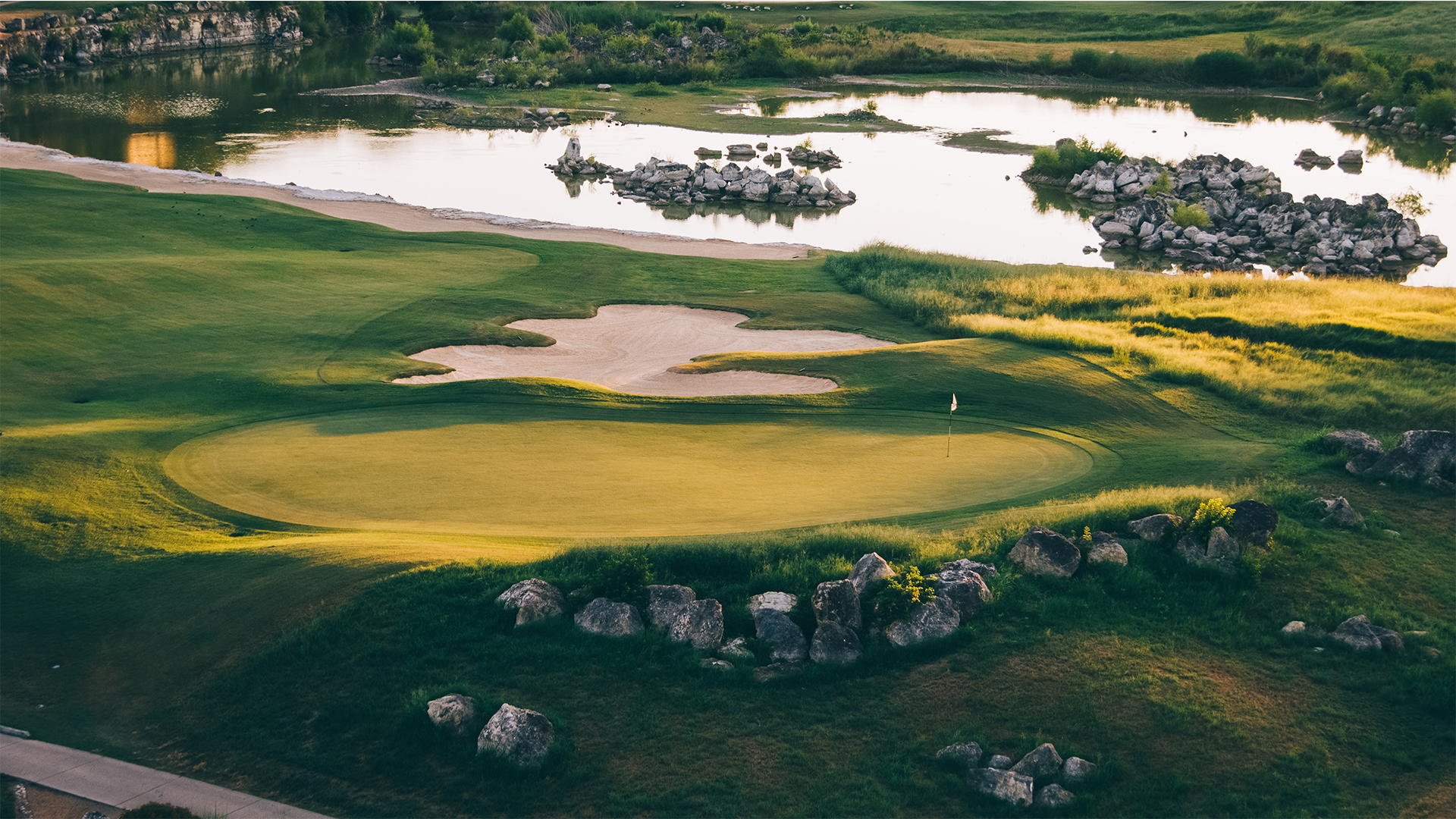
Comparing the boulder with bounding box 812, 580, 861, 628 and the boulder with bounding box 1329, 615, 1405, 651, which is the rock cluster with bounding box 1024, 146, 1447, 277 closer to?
the boulder with bounding box 1329, 615, 1405, 651

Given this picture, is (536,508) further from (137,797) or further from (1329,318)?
(1329,318)

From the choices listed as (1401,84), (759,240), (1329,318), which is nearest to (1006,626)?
(1329,318)

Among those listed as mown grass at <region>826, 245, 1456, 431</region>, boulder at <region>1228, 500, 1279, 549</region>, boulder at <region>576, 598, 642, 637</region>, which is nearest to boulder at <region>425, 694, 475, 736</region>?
boulder at <region>576, 598, 642, 637</region>

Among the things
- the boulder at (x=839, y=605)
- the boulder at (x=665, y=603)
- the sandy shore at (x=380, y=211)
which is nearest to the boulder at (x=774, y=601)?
the boulder at (x=839, y=605)

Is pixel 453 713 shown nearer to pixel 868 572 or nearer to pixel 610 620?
pixel 610 620

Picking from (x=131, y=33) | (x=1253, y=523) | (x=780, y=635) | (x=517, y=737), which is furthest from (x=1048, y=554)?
(x=131, y=33)

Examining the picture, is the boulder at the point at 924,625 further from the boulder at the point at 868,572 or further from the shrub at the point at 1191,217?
the shrub at the point at 1191,217

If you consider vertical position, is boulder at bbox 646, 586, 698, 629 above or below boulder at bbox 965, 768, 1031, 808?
above

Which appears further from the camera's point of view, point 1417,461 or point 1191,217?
point 1191,217
